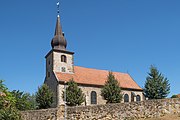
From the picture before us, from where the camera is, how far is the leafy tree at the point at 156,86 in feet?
143

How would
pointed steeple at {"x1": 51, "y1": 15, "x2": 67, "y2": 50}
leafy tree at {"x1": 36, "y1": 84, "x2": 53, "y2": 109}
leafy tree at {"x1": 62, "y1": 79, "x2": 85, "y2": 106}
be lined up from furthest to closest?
pointed steeple at {"x1": 51, "y1": 15, "x2": 67, "y2": 50} → leafy tree at {"x1": 36, "y1": 84, "x2": 53, "y2": 109} → leafy tree at {"x1": 62, "y1": 79, "x2": 85, "y2": 106}

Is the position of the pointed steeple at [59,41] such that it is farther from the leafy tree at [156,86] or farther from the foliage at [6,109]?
the foliage at [6,109]

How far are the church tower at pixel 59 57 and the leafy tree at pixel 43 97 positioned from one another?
224 inches

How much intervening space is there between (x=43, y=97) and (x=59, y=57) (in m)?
9.72

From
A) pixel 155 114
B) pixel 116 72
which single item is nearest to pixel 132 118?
pixel 155 114

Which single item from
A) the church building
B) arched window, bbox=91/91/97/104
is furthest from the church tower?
arched window, bbox=91/91/97/104

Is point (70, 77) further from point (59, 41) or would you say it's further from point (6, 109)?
point (6, 109)

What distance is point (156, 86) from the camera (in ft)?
144

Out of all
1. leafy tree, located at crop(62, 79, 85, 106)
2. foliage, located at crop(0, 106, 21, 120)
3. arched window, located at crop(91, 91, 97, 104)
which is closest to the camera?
foliage, located at crop(0, 106, 21, 120)

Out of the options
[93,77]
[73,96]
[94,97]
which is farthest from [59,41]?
[73,96]

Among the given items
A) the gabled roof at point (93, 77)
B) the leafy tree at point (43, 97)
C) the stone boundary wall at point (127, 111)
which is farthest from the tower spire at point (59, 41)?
the stone boundary wall at point (127, 111)

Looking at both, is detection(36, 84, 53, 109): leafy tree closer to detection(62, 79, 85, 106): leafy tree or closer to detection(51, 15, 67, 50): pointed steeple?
detection(62, 79, 85, 106): leafy tree

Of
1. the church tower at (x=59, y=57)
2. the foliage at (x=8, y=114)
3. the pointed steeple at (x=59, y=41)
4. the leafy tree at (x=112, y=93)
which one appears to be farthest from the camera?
the pointed steeple at (x=59, y=41)

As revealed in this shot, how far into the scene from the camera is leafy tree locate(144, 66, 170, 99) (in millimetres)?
43438
